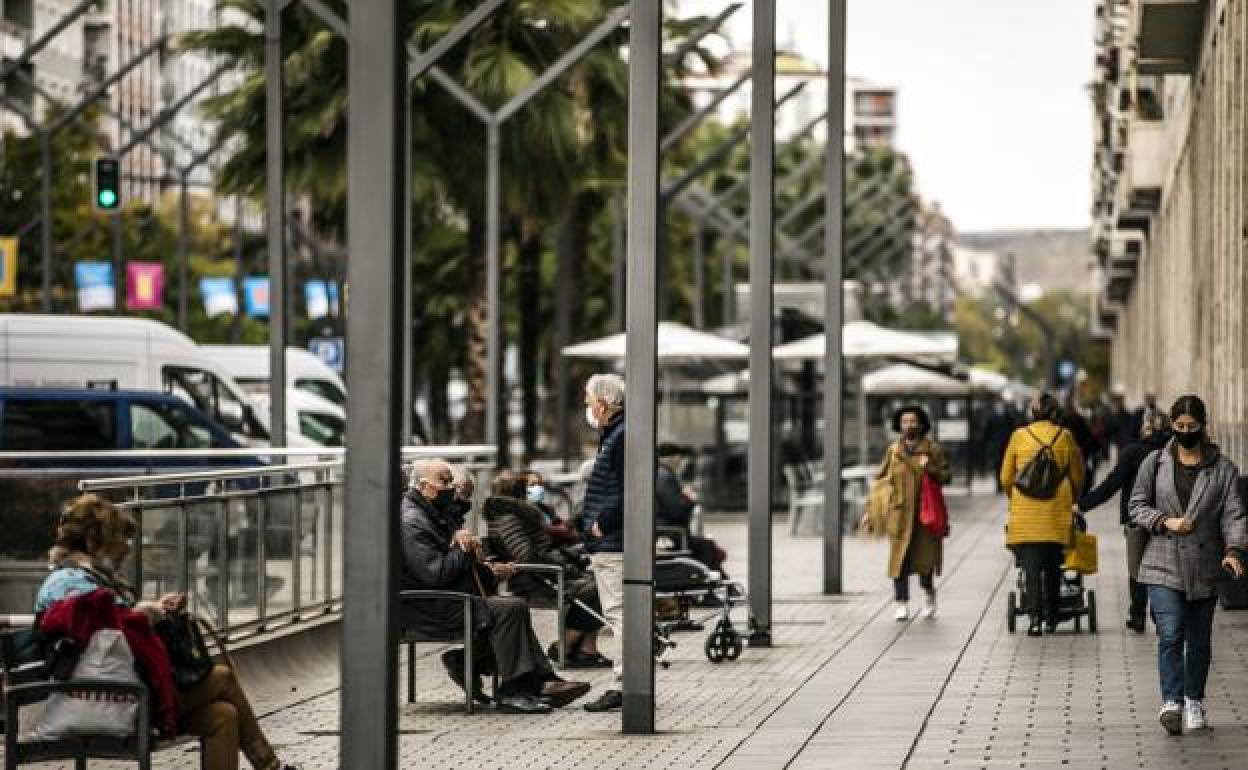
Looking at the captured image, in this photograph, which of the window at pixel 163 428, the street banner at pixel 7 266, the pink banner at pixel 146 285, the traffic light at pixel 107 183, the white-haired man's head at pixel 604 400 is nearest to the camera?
the white-haired man's head at pixel 604 400

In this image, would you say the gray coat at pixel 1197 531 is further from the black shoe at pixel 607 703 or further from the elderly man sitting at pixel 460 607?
the elderly man sitting at pixel 460 607

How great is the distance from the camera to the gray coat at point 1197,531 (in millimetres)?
16922

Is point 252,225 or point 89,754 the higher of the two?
point 252,225

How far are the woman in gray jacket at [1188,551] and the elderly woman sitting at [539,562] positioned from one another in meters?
5.13

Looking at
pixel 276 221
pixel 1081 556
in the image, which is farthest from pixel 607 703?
pixel 276 221

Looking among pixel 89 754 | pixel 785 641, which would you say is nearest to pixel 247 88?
pixel 785 641

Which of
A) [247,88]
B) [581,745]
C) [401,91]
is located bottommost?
[581,745]

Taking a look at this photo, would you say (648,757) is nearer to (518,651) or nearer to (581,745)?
(581,745)

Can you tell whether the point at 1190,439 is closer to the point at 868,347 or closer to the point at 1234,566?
the point at 1234,566

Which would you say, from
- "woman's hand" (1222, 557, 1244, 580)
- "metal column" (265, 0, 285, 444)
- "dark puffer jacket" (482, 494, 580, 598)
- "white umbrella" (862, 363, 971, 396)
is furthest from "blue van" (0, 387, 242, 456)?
"white umbrella" (862, 363, 971, 396)

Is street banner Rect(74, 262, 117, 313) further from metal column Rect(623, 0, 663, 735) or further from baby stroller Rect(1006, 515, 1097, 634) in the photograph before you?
metal column Rect(623, 0, 663, 735)

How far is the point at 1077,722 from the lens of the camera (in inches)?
688

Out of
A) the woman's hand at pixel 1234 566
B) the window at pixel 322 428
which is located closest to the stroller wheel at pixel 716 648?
the woman's hand at pixel 1234 566

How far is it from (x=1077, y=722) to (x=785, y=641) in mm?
6941
